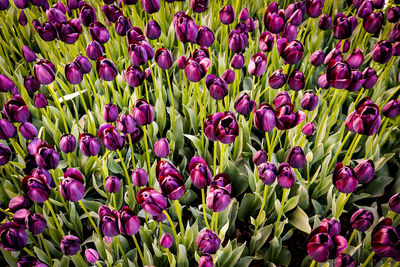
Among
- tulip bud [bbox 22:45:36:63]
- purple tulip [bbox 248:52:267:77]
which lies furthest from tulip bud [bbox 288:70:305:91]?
tulip bud [bbox 22:45:36:63]

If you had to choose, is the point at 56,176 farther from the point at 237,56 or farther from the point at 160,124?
the point at 237,56

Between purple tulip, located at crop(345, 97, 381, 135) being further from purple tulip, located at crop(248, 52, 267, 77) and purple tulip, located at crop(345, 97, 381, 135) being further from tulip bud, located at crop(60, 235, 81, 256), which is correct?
tulip bud, located at crop(60, 235, 81, 256)

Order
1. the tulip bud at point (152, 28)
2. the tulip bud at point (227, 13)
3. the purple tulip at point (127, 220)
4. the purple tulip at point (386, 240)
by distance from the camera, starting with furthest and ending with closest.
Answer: the tulip bud at point (227, 13)
the tulip bud at point (152, 28)
the purple tulip at point (127, 220)
the purple tulip at point (386, 240)

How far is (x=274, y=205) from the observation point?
5.21ft

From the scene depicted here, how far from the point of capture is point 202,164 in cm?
108

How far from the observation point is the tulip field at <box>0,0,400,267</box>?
1.10 meters

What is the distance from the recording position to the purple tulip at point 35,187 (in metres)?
1.09

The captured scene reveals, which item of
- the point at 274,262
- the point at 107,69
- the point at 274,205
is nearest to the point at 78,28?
the point at 107,69

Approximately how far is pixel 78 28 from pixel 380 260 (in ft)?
5.33

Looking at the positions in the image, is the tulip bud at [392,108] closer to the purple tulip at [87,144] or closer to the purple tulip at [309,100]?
the purple tulip at [309,100]

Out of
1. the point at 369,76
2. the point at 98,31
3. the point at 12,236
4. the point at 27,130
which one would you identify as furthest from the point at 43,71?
the point at 369,76

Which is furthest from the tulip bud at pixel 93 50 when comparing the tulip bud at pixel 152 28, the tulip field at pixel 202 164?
the tulip bud at pixel 152 28

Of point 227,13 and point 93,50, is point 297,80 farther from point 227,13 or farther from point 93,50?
point 93,50

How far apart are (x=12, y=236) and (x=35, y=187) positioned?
152mm
